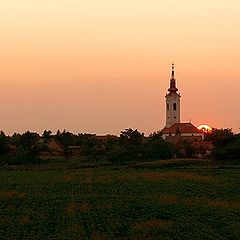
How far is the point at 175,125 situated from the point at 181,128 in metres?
3.44

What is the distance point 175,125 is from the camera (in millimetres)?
178625

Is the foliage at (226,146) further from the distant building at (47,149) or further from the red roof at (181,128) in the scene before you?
the red roof at (181,128)

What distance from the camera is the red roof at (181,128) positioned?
174 meters

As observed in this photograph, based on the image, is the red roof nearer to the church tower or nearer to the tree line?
the church tower

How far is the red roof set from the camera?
17412cm

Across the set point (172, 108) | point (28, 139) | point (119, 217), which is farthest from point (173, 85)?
point (119, 217)

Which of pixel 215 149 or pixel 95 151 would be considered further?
pixel 95 151

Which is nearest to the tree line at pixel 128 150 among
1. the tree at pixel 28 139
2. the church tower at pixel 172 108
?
the tree at pixel 28 139

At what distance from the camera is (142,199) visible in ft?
111

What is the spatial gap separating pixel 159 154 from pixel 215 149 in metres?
13.1

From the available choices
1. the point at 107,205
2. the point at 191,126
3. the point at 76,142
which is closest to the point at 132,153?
the point at 76,142

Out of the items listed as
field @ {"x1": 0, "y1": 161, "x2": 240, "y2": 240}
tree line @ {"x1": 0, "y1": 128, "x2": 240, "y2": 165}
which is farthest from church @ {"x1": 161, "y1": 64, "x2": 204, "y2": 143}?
field @ {"x1": 0, "y1": 161, "x2": 240, "y2": 240}

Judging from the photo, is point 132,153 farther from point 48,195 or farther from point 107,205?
point 107,205

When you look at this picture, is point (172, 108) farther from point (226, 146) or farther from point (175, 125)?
point (226, 146)
